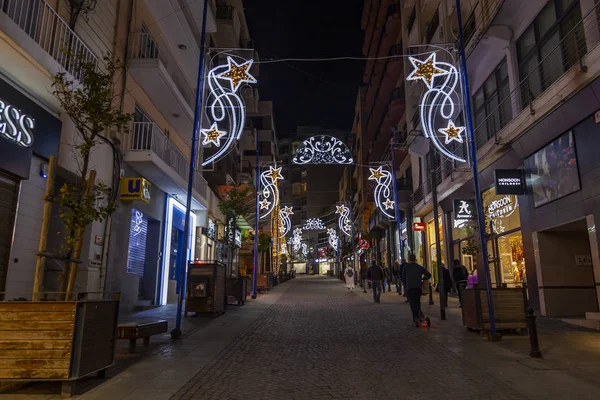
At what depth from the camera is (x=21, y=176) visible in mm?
9148

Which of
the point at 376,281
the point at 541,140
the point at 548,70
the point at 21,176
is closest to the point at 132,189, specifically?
the point at 21,176

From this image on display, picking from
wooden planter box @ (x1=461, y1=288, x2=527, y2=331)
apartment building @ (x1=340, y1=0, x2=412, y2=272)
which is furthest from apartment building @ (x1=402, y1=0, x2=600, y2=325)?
apartment building @ (x1=340, y1=0, x2=412, y2=272)

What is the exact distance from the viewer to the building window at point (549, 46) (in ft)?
38.2

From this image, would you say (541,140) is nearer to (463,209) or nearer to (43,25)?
(463,209)

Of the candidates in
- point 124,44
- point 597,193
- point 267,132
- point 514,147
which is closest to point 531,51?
point 514,147

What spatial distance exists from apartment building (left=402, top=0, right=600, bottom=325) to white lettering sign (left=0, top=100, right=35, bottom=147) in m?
12.5

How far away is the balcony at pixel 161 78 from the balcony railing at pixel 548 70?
11.8 m

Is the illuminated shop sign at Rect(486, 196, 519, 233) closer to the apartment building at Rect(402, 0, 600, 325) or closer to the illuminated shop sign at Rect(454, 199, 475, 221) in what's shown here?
the apartment building at Rect(402, 0, 600, 325)

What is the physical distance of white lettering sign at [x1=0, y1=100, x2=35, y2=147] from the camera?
8.41 m

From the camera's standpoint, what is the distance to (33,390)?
525 centimetres

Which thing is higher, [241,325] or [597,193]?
[597,193]

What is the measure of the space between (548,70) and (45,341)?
46.2ft

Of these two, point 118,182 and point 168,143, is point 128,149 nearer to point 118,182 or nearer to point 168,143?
point 118,182

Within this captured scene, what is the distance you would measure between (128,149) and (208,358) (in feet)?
29.9
